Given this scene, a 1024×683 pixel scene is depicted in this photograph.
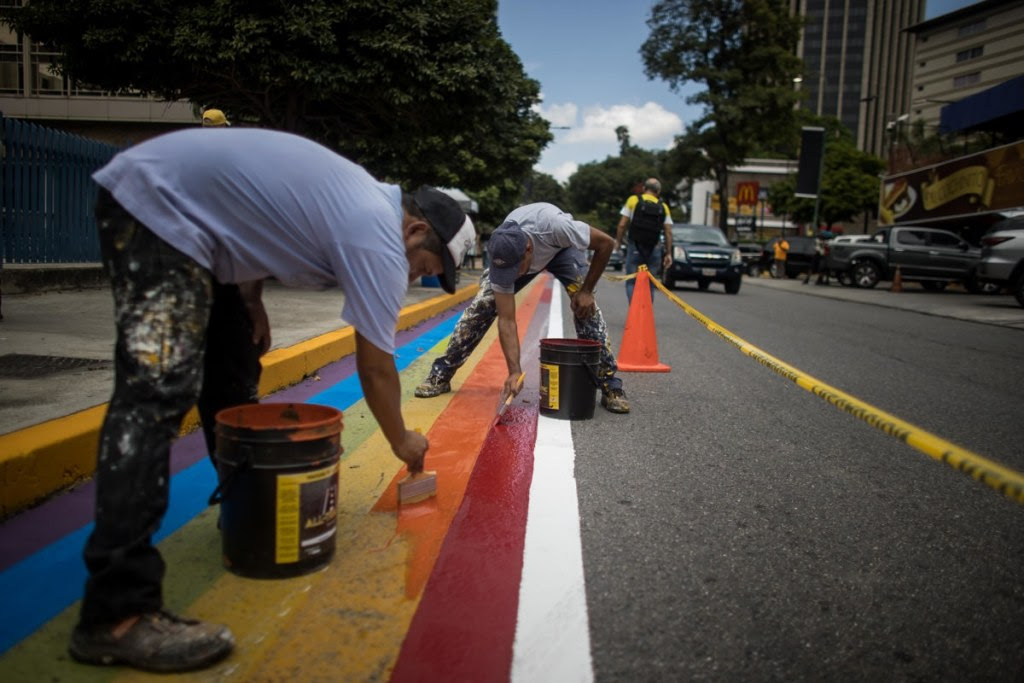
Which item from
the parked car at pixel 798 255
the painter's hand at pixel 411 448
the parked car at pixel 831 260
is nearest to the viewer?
the painter's hand at pixel 411 448

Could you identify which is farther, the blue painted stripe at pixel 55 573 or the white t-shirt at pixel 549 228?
the white t-shirt at pixel 549 228

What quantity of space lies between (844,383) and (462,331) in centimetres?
332

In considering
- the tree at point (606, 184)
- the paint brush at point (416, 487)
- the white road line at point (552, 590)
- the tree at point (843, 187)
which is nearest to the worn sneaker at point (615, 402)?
the white road line at point (552, 590)

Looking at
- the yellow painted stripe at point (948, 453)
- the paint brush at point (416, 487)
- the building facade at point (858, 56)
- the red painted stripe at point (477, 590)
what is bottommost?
the red painted stripe at point (477, 590)

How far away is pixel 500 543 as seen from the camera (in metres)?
2.69

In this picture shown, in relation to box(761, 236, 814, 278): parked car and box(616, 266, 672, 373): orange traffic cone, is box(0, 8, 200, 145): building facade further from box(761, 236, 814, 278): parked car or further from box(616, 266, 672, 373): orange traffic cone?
box(616, 266, 672, 373): orange traffic cone

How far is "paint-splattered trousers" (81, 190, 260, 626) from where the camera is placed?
1.89 m

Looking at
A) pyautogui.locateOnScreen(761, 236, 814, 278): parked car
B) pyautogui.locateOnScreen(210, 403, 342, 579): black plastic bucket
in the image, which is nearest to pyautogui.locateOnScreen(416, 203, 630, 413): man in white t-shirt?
pyautogui.locateOnScreen(210, 403, 342, 579): black plastic bucket

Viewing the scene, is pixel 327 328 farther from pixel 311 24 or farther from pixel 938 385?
pixel 311 24

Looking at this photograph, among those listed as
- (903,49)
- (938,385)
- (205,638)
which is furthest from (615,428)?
(903,49)

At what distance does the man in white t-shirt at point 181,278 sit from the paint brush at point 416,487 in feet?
2.27

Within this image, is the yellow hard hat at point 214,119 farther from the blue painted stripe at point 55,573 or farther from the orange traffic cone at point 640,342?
the orange traffic cone at point 640,342

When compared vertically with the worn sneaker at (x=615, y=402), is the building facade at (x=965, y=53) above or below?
above

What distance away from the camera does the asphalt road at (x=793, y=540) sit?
2.04m
